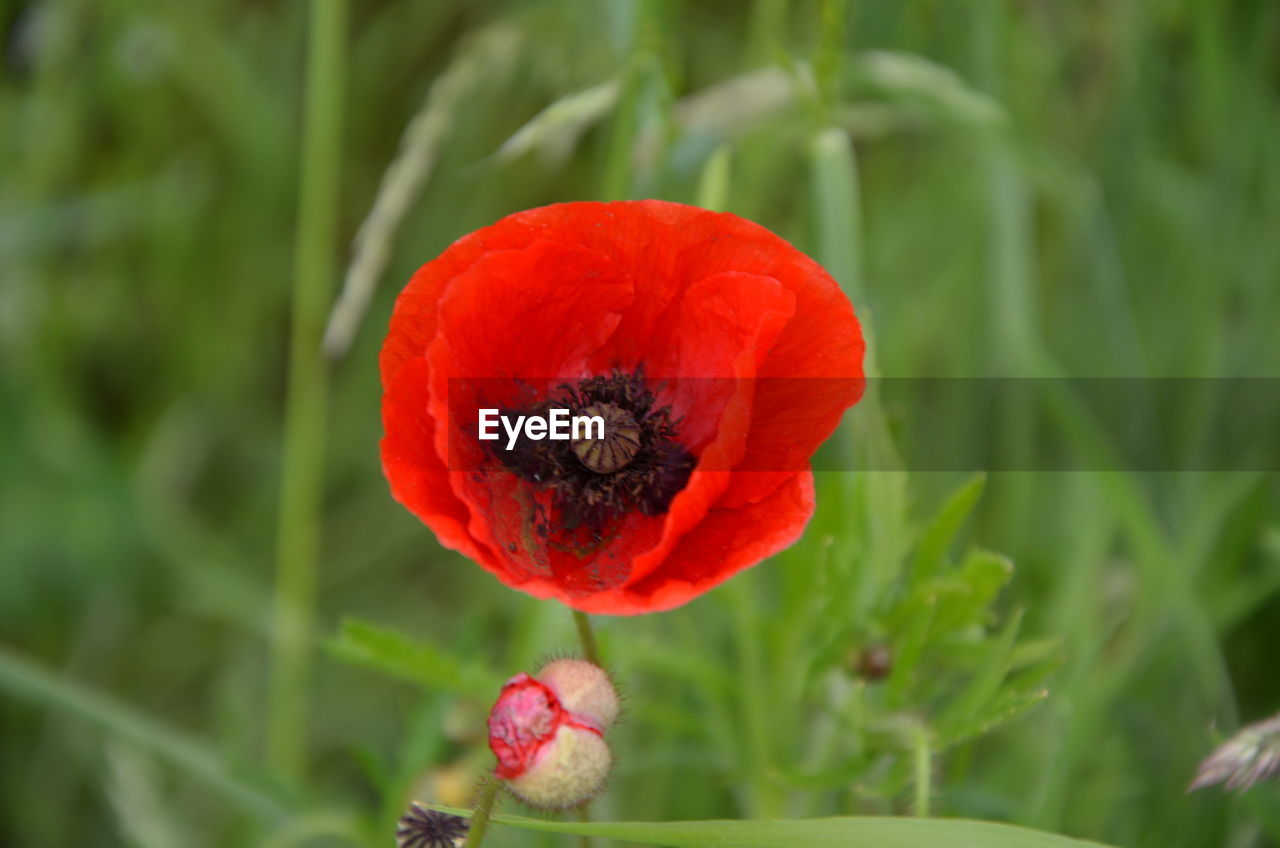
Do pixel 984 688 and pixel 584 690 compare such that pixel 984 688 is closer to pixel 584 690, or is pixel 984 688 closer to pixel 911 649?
pixel 911 649

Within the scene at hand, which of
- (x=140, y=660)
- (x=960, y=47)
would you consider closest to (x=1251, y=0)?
(x=960, y=47)

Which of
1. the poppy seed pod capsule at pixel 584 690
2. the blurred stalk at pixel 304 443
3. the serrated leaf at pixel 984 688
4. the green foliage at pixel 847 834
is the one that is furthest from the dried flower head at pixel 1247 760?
the blurred stalk at pixel 304 443

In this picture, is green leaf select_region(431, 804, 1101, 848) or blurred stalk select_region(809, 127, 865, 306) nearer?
green leaf select_region(431, 804, 1101, 848)

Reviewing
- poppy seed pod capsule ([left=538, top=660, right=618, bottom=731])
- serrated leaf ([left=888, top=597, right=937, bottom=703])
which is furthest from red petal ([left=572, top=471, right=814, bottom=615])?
serrated leaf ([left=888, top=597, right=937, bottom=703])

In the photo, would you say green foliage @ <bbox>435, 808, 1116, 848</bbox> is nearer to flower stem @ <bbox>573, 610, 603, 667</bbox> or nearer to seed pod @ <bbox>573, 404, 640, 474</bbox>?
flower stem @ <bbox>573, 610, 603, 667</bbox>

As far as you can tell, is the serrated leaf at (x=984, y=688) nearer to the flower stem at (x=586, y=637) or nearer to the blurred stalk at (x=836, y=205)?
the flower stem at (x=586, y=637)

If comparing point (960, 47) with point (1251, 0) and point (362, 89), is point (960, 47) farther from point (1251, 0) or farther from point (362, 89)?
point (362, 89)

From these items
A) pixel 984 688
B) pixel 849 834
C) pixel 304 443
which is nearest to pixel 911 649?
pixel 984 688

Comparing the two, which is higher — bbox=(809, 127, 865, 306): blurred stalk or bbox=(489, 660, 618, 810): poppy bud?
bbox=(809, 127, 865, 306): blurred stalk
